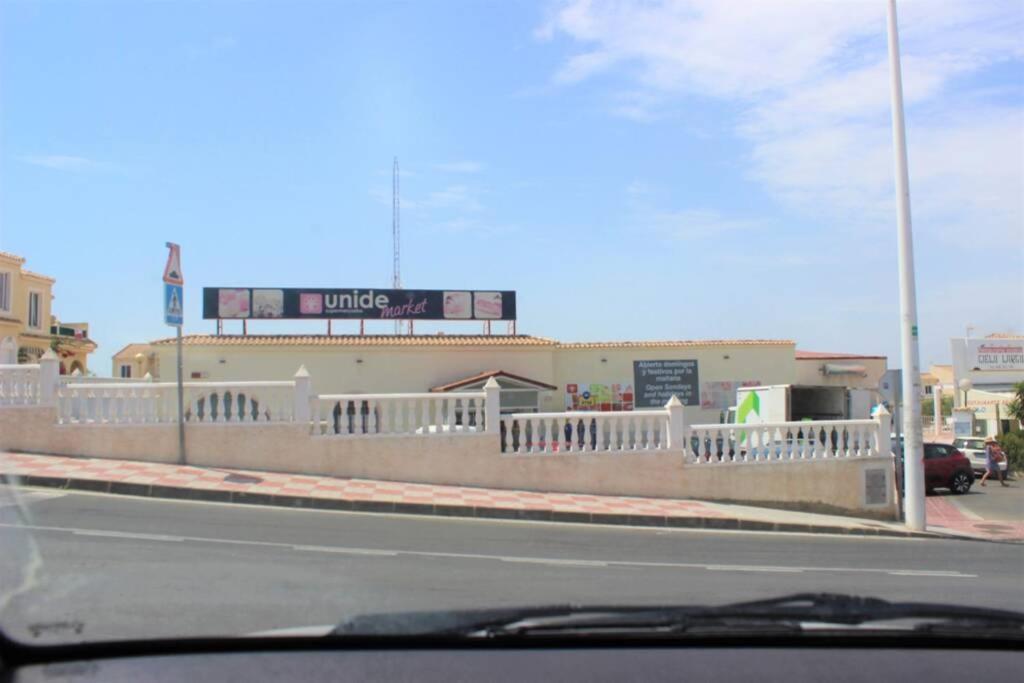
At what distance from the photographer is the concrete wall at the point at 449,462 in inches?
559

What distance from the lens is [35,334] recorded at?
3444 cm

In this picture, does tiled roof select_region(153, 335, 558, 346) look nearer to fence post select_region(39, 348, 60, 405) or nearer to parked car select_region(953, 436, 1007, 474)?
parked car select_region(953, 436, 1007, 474)

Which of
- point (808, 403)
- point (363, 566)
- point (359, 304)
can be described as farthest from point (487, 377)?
point (363, 566)

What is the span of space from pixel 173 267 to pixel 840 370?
28.1 meters

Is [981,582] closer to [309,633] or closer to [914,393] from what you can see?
A: [914,393]

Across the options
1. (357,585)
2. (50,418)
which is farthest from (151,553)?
(50,418)

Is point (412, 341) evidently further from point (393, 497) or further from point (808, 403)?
point (393, 497)

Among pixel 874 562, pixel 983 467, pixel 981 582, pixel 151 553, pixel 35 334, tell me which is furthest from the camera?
pixel 35 334

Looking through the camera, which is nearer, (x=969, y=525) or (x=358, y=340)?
(x=969, y=525)

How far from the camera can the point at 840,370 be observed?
3503cm

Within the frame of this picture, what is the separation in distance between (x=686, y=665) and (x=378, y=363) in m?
28.3

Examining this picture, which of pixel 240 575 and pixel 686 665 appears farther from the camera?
pixel 240 575

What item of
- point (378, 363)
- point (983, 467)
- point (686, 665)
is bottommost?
point (983, 467)

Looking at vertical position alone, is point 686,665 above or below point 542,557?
above
